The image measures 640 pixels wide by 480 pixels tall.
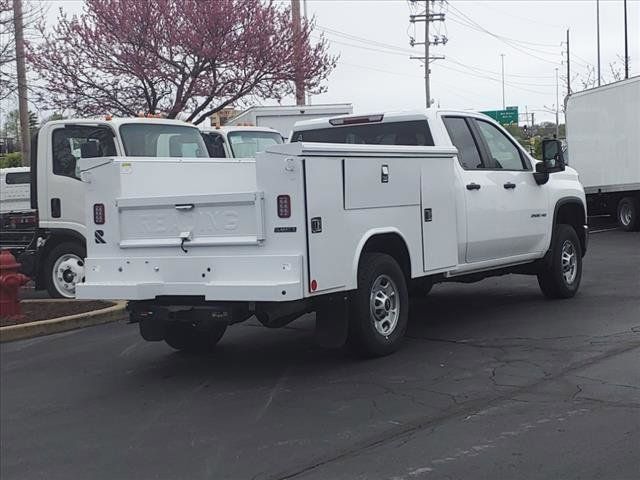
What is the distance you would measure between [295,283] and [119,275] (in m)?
1.75

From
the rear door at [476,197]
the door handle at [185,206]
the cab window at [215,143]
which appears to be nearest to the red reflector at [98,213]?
the door handle at [185,206]

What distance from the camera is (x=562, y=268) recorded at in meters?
9.46

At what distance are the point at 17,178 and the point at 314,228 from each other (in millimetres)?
9496

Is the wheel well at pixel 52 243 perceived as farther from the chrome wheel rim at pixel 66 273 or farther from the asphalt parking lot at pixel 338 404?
the asphalt parking lot at pixel 338 404

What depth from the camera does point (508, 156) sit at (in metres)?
8.91

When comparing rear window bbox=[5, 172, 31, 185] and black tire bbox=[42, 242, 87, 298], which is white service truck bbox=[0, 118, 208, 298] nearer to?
black tire bbox=[42, 242, 87, 298]

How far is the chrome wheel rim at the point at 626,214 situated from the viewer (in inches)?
766

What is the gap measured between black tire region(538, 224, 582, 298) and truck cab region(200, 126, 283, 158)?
5.17 metres

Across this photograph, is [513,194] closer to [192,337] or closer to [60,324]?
[192,337]

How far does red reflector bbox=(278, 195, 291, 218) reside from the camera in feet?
19.4

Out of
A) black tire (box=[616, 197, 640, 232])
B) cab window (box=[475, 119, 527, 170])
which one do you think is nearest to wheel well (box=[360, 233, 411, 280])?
cab window (box=[475, 119, 527, 170])

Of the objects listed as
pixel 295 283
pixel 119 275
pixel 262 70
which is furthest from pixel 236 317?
pixel 262 70

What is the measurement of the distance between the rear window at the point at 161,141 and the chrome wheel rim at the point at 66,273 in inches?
63.2

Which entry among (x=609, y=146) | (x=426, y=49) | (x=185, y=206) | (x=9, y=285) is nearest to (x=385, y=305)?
(x=185, y=206)
